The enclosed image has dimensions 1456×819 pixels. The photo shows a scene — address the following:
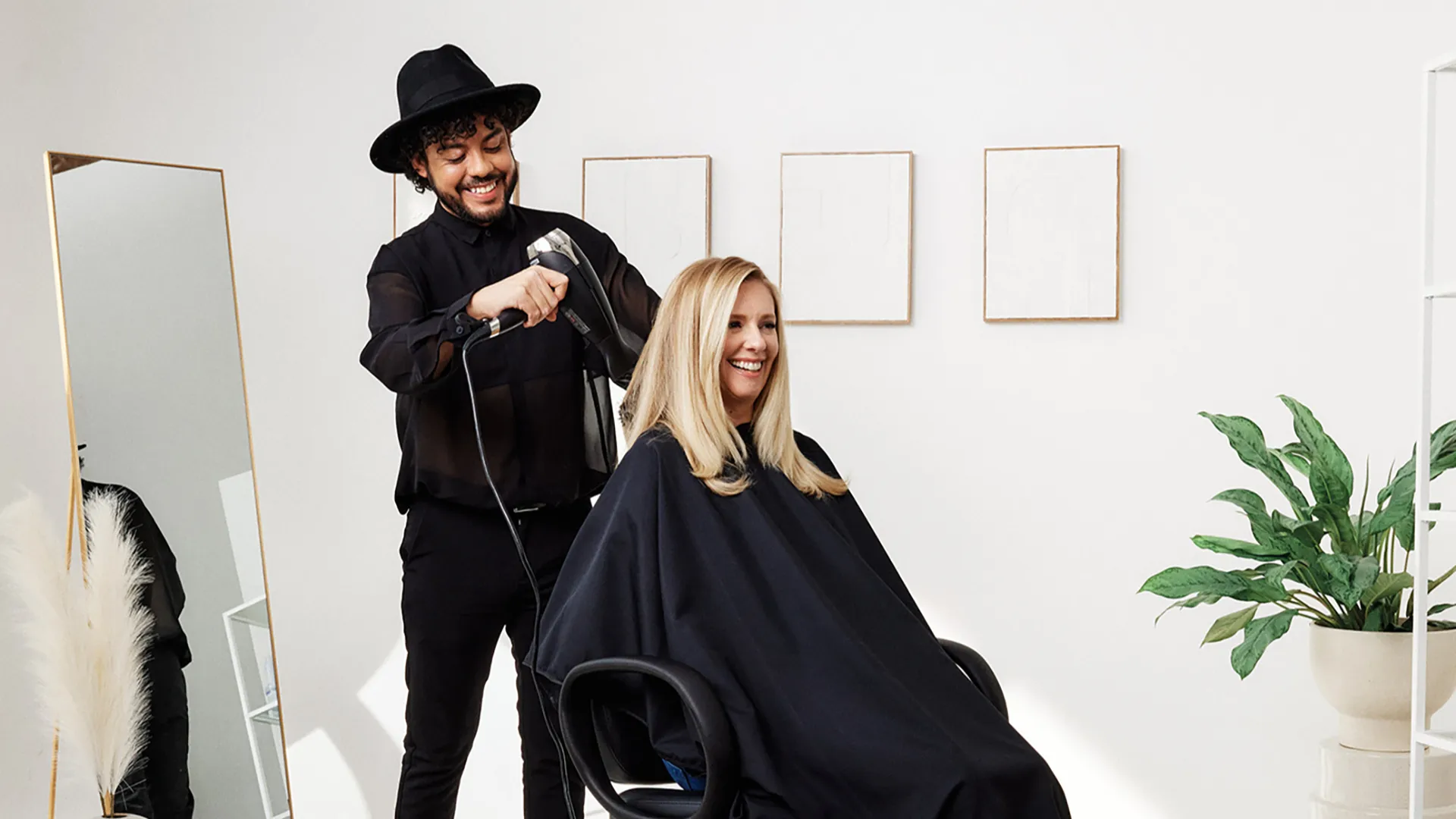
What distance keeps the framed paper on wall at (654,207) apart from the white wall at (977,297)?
48 millimetres

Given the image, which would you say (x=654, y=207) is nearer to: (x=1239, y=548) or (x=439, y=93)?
(x=439, y=93)

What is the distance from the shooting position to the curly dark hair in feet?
6.81

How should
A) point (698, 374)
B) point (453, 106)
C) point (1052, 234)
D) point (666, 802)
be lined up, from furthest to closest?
point (1052, 234) → point (453, 106) → point (698, 374) → point (666, 802)

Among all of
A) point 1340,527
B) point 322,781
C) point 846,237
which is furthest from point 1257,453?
point 322,781

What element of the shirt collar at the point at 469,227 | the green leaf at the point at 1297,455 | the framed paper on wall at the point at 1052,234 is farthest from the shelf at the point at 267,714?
the green leaf at the point at 1297,455

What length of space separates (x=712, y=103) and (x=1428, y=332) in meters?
1.62

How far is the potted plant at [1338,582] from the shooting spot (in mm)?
2309

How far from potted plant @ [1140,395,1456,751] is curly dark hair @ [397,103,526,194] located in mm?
1378

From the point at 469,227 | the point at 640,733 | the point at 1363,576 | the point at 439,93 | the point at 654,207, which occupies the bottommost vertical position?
the point at 640,733

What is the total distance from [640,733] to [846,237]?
4.94ft

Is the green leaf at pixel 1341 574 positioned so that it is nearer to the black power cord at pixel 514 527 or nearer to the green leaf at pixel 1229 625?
the green leaf at pixel 1229 625

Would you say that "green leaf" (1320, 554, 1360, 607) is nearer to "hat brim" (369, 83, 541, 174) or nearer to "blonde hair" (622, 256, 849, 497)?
"blonde hair" (622, 256, 849, 497)

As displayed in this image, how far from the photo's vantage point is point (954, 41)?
2916 mm

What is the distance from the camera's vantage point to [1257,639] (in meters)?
2.33
